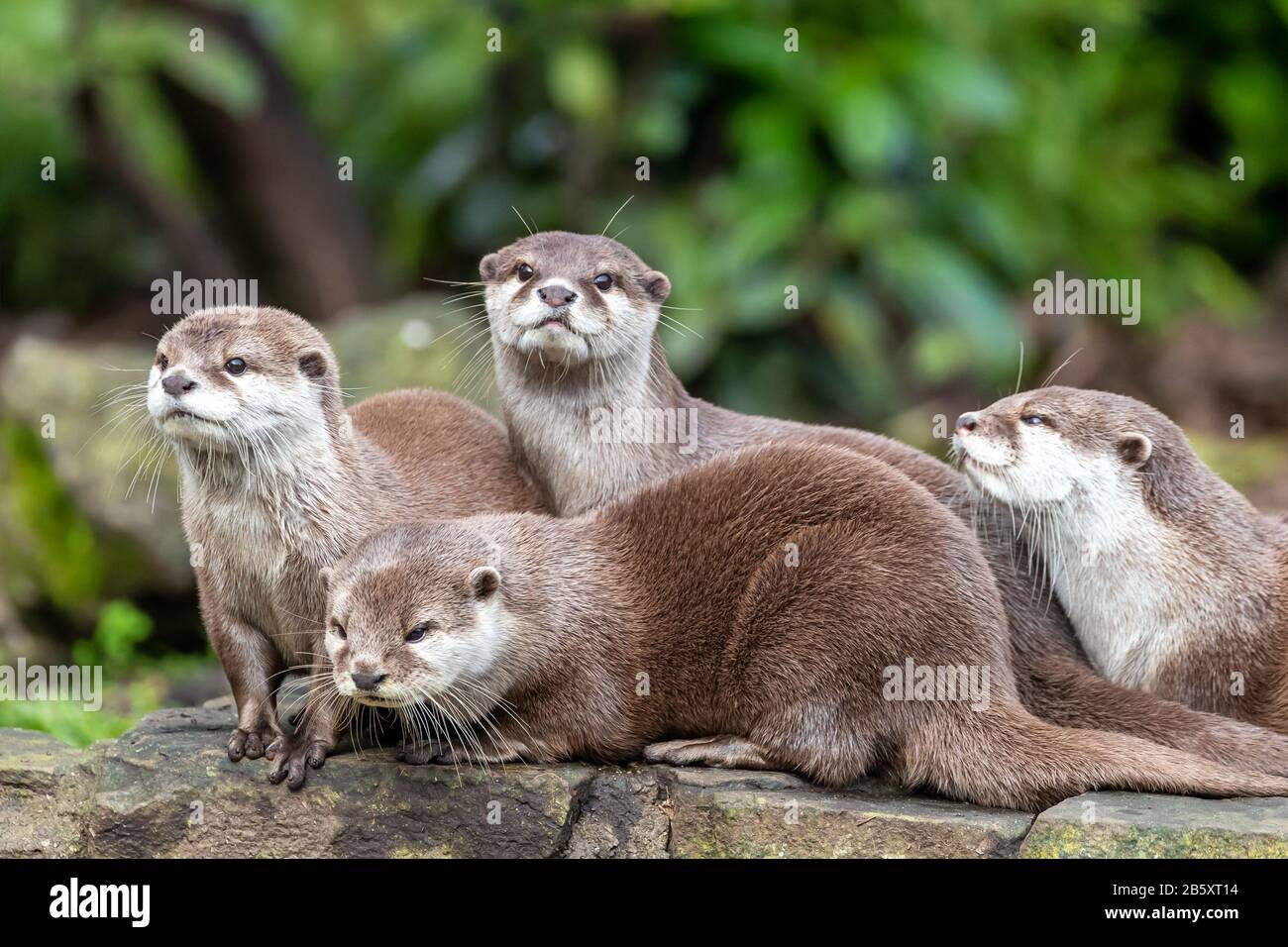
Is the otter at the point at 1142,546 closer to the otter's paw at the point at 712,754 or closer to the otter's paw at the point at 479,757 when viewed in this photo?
the otter's paw at the point at 712,754

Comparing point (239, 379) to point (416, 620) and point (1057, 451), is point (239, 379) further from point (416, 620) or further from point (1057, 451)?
point (1057, 451)

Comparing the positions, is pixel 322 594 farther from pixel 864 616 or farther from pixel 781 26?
pixel 781 26

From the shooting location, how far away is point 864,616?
3715mm

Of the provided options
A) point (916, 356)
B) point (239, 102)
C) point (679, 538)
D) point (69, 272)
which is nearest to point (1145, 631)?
point (679, 538)

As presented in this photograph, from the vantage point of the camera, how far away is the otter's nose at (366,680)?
3578mm

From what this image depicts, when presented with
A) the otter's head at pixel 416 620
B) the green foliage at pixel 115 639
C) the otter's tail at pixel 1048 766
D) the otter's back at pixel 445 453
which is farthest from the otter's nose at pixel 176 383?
the green foliage at pixel 115 639

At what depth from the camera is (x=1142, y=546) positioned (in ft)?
13.2

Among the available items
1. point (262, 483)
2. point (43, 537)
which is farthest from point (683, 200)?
point (262, 483)

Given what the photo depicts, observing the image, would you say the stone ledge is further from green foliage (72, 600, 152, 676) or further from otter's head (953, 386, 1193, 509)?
green foliage (72, 600, 152, 676)

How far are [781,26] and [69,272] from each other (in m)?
5.03

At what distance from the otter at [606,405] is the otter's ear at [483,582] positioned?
0.64 metres

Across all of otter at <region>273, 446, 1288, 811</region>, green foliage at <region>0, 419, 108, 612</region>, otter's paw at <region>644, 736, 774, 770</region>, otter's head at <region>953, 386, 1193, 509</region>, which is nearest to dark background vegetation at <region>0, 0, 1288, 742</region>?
green foliage at <region>0, 419, 108, 612</region>
